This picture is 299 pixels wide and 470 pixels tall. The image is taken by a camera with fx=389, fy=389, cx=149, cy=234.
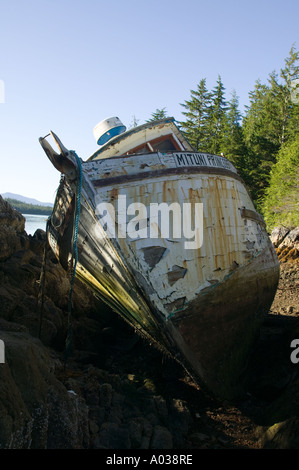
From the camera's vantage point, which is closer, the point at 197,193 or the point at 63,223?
the point at 197,193

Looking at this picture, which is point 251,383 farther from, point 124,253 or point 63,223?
point 63,223

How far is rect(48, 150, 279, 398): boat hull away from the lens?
4.72 m

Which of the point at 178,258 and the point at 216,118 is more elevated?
the point at 216,118

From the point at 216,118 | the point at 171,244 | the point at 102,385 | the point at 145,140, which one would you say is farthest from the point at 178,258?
the point at 216,118

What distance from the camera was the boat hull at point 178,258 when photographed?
4719 millimetres

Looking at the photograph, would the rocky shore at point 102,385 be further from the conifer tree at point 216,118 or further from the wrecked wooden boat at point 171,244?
the conifer tree at point 216,118

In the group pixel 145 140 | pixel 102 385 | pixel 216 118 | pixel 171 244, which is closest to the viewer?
pixel 102 385

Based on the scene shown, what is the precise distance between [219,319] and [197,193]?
1.74 meters

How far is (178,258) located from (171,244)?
20cm

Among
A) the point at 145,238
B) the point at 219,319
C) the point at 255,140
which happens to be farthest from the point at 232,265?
the point at 255,140

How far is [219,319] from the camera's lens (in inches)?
209

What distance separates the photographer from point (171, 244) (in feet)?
15.9

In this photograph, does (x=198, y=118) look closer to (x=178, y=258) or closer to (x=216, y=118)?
(x=216, y=118)
